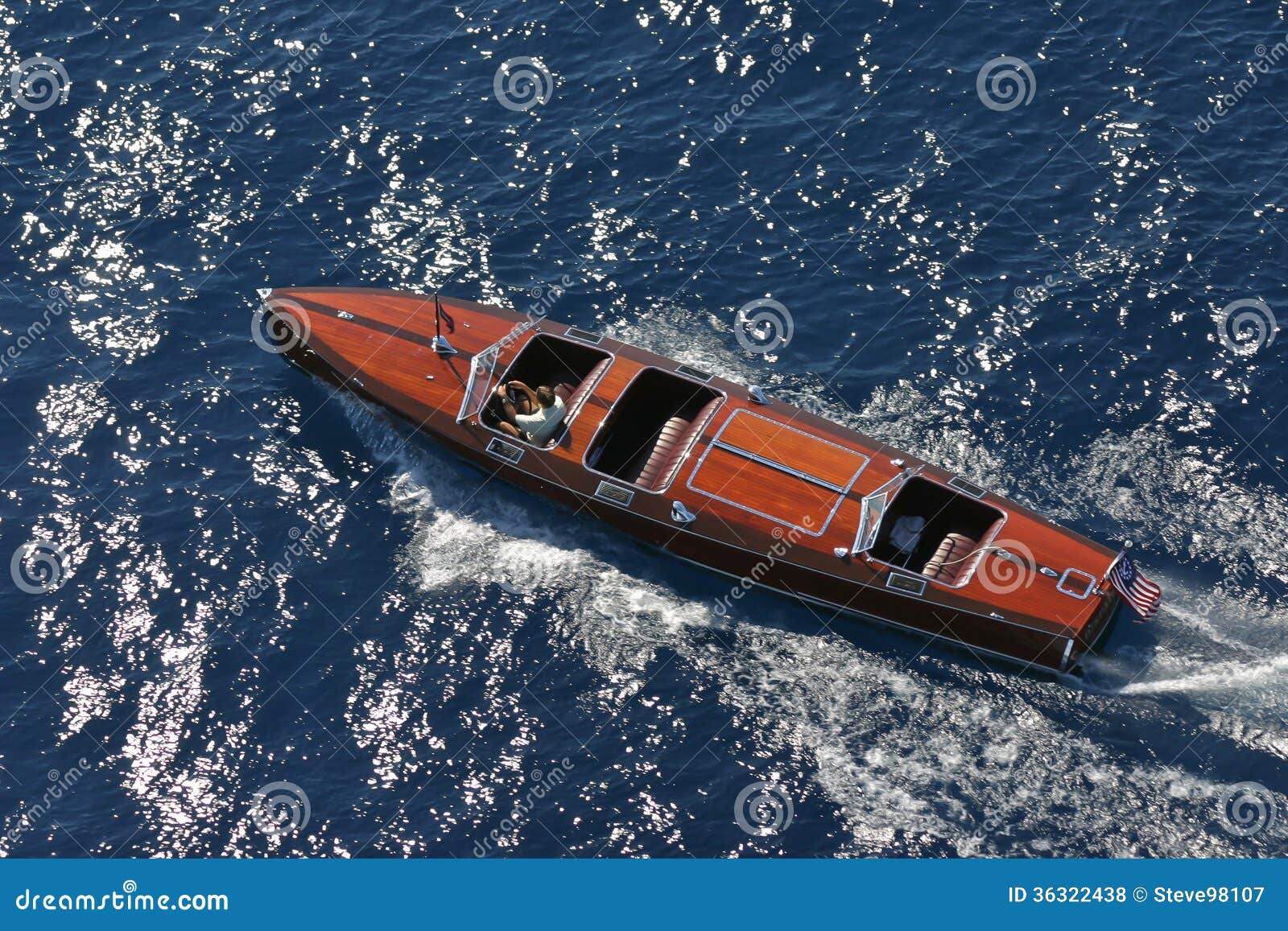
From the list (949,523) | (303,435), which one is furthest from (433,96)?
(949,523)

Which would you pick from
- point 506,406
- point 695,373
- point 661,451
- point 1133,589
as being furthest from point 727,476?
point 1133,589

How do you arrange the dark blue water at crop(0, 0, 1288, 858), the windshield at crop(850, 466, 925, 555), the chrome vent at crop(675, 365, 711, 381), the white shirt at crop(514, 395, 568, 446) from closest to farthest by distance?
1. the dark blue water at crop(0, 0, 1288, 858)
2. the windshield at crop(850, 466, 925, 555)
3. the white shirt at crop(514, 395, 568, 446)
4. the chrome vent at crop(675, 365, 711, 381)

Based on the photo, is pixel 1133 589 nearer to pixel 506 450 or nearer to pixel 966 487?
pixel 966 487

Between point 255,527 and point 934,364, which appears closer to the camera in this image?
point 255,527

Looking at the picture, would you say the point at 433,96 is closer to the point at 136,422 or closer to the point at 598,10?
the point at 598,10

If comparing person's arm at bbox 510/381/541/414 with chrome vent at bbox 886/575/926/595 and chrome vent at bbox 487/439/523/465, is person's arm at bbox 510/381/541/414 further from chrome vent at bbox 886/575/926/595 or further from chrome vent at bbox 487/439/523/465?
chrome vent at bbox 886/575/926/595

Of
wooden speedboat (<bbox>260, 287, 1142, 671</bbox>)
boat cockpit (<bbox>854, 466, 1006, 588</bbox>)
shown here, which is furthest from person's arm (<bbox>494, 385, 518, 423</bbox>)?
boat cockpit (<bbox>854, 466, 1006, 588</bbox>)

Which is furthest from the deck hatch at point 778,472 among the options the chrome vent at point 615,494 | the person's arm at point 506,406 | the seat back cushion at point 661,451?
the person's arm at point 506,406
